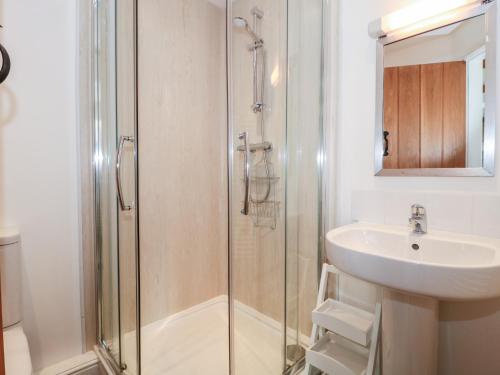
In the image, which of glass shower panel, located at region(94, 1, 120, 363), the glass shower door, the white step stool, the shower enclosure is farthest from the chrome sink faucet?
glass shower panel, located at region(94, 1, 120, 363)

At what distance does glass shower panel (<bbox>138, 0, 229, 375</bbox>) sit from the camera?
1750 mm

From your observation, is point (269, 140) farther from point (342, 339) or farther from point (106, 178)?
point (342, 339)

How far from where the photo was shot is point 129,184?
133 cm

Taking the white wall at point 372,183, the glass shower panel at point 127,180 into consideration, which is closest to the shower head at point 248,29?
the white wall at point 372,183

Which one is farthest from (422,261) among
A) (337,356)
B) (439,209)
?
(337,356)

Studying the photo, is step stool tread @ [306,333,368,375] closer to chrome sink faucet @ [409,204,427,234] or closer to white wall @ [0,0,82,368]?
chrome sink faucet @ [409,204,427,234]

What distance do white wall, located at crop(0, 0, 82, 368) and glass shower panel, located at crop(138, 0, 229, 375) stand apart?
1.33 ft

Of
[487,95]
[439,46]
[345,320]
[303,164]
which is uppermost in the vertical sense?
[439,46]

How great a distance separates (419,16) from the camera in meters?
1.09

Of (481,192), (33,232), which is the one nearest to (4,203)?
(33,232)

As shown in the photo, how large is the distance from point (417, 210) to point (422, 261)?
0.37 m

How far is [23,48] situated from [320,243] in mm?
1826

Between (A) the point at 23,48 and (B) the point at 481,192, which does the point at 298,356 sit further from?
(A) the point at 23,48

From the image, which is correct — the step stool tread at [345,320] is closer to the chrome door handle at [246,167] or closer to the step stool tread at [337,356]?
the step stool tread at [337,356]
